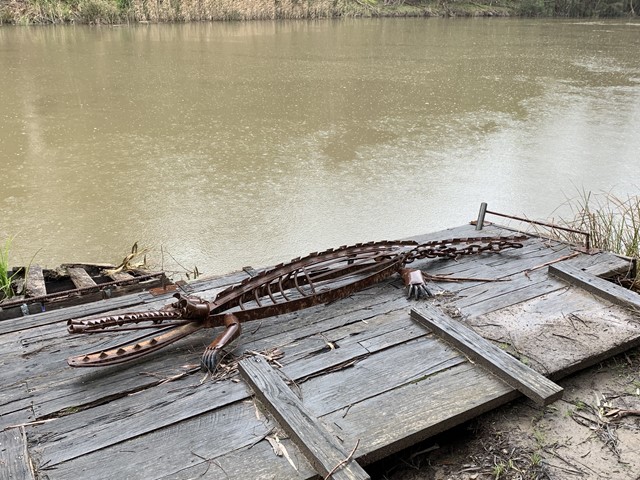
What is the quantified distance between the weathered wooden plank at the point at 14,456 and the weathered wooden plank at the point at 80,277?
1.62 metres

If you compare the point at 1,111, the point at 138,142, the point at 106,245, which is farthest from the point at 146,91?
the point at 106,245

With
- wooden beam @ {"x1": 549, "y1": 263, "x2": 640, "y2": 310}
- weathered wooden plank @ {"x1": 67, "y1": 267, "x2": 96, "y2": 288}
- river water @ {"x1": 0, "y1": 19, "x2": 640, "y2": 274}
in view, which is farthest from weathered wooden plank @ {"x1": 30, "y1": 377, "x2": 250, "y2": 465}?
river water @ {"x1": 0, "y1": 19, "x2": 640, "y2": 274}

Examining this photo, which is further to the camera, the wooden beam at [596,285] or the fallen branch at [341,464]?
the wooden beam at [596,285]

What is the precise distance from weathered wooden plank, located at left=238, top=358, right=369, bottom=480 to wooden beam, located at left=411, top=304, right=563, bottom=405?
1.64 feet

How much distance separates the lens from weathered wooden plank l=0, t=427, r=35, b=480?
146 centimetres

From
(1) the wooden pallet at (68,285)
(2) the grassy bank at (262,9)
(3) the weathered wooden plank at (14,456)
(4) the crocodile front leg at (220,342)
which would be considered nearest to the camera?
(3) the weathered wooden plank at (14,456)

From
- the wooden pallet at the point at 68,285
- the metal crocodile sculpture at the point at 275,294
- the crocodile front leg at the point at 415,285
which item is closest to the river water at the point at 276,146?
the wooden pallet at the point at 68,285

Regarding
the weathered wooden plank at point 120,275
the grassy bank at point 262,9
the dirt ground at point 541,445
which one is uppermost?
the grassy bank at point 262,9

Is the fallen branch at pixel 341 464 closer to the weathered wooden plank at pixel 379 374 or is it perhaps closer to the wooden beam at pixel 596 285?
the weathered wooden plank at pixel 379 374

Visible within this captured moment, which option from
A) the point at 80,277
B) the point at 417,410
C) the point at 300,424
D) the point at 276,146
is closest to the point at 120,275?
the point at 80,277

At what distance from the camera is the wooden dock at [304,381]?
1.56m

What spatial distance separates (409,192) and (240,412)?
4.53 meters

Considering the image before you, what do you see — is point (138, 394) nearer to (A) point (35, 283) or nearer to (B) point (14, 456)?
(B) point (14, 456)

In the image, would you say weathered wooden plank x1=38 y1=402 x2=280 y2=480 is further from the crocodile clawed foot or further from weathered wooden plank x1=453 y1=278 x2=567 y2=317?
weathered wooden plank x1=453 y1=278 x2=567 y2=317
